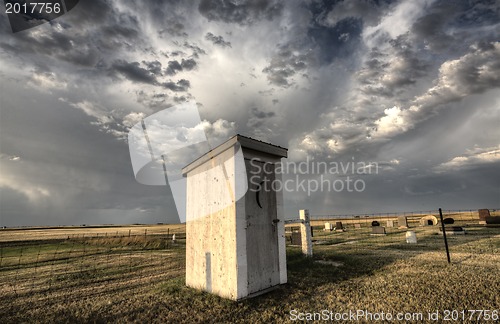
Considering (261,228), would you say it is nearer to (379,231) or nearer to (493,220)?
(379,231)

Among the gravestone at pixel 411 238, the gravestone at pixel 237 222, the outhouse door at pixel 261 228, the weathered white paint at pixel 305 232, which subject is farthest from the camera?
the gravestone at pixel 411 238

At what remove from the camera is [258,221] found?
7.36 m

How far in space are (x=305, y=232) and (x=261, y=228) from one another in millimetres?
5388

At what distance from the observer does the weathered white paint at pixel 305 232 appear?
39.4 feet

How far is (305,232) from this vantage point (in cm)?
1203

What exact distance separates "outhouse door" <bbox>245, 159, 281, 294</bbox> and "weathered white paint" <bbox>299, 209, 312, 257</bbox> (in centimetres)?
460

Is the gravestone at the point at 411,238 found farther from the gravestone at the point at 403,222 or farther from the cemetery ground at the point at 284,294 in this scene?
the gravestone at the point at 403,222

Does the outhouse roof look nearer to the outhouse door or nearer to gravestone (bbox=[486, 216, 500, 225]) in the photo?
the outhouse door

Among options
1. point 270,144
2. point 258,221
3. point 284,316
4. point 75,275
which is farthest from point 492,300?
point 75,275

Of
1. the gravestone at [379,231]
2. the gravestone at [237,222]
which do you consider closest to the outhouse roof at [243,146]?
the gravestone at [237,222]

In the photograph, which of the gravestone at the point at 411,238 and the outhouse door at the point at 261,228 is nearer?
the outhouse door at the point at 261,228

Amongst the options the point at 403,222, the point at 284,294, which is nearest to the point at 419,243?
the point at 284,294

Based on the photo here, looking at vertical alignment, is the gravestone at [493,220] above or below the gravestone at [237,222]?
below

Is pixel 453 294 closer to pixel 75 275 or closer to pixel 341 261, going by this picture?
pixel 341 261
